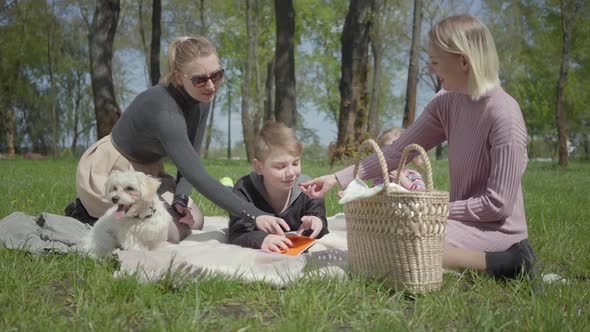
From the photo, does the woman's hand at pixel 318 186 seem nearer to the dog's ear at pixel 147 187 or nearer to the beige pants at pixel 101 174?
the dog's ear at pixel 147 187

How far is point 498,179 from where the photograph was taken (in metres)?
3.02

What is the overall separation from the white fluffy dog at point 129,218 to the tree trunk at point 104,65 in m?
11.2

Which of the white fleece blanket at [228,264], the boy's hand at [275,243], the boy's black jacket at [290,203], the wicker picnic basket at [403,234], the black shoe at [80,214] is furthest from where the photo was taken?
the black shoe at [80,214]

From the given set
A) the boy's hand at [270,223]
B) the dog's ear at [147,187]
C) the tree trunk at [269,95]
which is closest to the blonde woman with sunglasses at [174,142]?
the boy's hand at [270,223]

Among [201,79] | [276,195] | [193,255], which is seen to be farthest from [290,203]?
[201,79]

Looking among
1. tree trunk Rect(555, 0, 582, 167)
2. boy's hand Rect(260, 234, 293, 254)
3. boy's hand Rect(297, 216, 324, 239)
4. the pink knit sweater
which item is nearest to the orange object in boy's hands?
boy's hand Rect(260, 234, 293, 254)

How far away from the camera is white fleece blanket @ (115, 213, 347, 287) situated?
2857mm

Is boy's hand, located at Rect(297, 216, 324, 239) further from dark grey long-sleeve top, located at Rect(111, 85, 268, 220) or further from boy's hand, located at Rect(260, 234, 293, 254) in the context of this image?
dark grey long-sleeve top, located at Rect(111, 85, 268, 220)

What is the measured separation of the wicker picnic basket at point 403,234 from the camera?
8.67 feet

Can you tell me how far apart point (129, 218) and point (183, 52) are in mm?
1344

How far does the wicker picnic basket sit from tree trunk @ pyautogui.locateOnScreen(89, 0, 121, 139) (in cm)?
1248

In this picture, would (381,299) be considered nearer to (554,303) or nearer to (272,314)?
(272,314)

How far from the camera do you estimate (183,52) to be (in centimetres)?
396

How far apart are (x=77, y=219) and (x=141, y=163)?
0.83m
